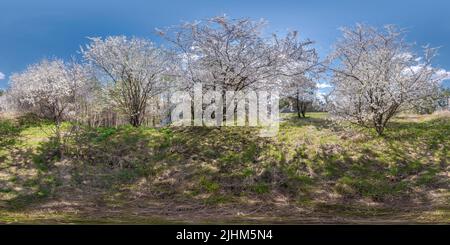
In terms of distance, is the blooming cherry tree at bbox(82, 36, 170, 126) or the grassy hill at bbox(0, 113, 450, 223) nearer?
the grassy hill at bbox(0, 113, 450, 223)

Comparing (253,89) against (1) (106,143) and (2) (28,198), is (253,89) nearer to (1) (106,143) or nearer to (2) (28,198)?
(1) (106,143)

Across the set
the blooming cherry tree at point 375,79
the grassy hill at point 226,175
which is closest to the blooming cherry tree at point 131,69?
the grassy hill at point 226,175

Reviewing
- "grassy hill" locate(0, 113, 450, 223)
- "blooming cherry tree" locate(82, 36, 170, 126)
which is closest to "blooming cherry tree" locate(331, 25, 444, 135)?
"grassy hill" locate(0, 113, 450, 223)

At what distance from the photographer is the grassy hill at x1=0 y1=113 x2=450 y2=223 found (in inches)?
374

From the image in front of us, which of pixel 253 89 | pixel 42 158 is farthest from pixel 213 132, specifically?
pixel 42 158

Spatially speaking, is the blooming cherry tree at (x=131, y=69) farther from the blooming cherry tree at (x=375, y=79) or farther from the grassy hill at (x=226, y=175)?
the blooming cherry tree at (x=375, y=79)

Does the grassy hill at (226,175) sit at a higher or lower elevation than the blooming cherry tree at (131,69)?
lower

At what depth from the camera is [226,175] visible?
39.1 ft

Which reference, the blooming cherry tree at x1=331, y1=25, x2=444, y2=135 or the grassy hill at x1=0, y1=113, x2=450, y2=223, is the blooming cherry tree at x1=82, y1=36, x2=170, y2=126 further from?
the blooming cherry tree at x1=331, y1=25, x2=444, y2=135

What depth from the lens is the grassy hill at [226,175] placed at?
9.51m

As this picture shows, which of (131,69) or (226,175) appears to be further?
(131,69)

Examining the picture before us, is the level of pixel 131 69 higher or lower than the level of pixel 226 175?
higher

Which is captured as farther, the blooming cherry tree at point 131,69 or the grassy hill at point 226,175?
the blooming cherry tree at point 131,69
